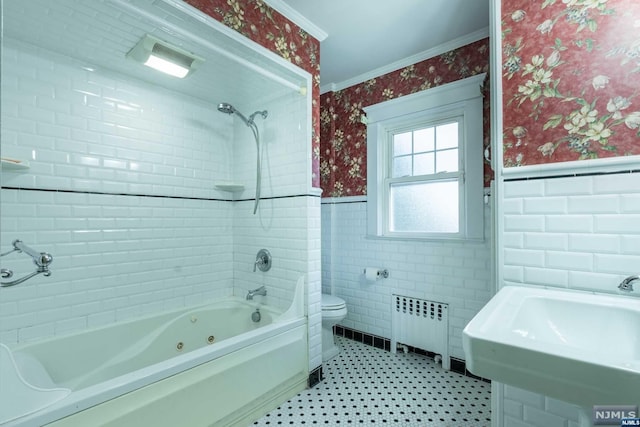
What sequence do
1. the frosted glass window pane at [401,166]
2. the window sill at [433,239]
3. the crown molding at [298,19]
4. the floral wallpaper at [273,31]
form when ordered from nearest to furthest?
1. the floral wallpaper at [273,31]
2. the crown molding at [298,19]
3. the window sill at [433,239]
4. the frosted glass window pane at [401,166]

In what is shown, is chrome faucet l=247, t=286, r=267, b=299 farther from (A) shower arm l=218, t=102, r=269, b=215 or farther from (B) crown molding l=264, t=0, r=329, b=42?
(B) crown molding l=264, t=0, r=329, b=42

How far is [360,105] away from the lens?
9.88 ft

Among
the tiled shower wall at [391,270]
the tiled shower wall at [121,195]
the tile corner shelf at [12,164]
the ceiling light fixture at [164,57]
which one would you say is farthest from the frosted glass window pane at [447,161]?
the tile corner shelf at [12,164]

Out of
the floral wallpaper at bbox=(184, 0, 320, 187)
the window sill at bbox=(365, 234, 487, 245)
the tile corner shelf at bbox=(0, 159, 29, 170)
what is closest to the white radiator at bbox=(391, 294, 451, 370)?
the window sill at bbox=(365, 234, 487, 245)

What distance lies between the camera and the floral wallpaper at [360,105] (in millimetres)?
2371

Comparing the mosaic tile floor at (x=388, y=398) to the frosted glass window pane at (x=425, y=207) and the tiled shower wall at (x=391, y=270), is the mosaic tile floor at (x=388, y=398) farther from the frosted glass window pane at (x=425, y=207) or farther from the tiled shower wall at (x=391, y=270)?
the frosted glass window pane at (x=425, y=207)

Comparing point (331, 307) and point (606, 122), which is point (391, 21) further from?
point (331, 307)

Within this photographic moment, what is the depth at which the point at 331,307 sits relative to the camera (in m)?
2.52

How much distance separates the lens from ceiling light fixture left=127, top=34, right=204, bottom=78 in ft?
5.88

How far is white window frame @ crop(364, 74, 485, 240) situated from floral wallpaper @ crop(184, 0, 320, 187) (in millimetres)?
791

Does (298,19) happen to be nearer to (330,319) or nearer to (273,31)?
(273,31)

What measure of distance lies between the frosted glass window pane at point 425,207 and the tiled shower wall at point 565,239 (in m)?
1.06

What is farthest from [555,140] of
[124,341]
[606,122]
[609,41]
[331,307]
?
[124,341]

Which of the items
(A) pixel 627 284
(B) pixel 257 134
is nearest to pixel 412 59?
(B) pixel 257 134
